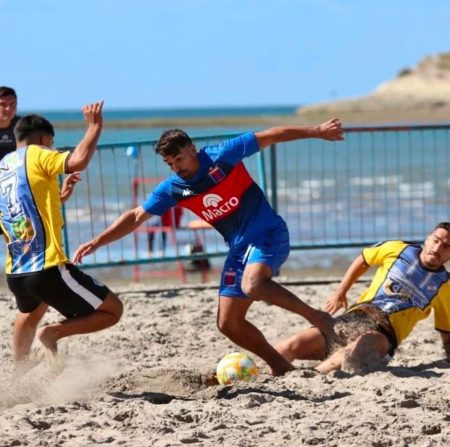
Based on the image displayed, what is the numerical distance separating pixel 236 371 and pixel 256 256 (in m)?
0.73

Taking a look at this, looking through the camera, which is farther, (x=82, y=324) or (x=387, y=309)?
(x=387, y=309)

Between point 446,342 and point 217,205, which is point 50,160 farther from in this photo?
point 446,342

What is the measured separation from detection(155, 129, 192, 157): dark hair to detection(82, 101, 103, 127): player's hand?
64 cm

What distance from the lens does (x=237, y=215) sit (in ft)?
23.5

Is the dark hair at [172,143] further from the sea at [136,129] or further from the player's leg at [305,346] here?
the sea at [136,129]

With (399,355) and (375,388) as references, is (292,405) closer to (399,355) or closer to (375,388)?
(375,388)

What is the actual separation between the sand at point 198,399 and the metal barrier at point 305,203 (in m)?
2.83

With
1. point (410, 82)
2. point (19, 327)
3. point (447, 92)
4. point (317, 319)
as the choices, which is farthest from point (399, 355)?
point (410, 82)

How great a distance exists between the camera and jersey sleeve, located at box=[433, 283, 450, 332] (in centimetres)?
750

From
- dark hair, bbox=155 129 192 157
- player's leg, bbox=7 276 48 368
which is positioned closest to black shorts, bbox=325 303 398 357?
dark hair, bbox=155 129 192 157

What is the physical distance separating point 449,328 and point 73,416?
9.21 feet

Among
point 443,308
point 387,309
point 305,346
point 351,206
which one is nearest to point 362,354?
point 387,309

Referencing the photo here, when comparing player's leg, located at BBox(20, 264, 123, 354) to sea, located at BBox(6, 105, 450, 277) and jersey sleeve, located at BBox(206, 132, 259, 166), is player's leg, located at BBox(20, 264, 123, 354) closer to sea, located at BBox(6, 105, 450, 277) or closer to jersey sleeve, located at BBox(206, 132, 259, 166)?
jersey sleeve, located at BBox(206, 132, 259, 166)

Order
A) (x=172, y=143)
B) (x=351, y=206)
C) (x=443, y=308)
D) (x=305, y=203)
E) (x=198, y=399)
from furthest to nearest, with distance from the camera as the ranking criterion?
1. (x=305, y=203)
2. (x=351, y=206)
3. (x=443, y=308)
4. (x=172, y=143)
5. (x=198, y=399)
